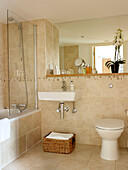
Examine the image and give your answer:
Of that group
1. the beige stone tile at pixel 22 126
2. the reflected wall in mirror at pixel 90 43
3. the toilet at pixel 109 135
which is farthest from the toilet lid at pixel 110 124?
the beige stone tile at pixel 22 126

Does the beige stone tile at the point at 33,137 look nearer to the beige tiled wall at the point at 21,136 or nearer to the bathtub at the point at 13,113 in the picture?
the beige tiled wall at the point at 21,136

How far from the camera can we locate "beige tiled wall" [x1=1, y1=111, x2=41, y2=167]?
2.36 metres

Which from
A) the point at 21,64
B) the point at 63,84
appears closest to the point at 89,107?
the point at 63,84

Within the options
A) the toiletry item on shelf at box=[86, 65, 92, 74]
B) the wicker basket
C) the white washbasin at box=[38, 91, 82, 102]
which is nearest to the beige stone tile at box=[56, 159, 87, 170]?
the wicker basket

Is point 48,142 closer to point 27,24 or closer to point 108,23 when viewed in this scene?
point 27,24

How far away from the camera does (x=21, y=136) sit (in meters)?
2.67

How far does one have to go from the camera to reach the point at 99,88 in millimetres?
3006

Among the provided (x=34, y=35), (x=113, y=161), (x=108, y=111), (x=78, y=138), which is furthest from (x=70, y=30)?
(x=113, y=161)

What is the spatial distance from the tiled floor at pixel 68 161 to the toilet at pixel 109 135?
10 centimetres

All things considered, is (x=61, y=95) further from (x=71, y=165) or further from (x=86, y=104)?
(x=71, y=165)

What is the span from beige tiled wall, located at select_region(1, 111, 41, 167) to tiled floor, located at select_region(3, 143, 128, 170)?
0.10 m

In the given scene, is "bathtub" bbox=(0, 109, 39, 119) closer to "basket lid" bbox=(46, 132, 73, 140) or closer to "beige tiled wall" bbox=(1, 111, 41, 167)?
"beige tiled wall" bbox=(1, 111, 41, 167)

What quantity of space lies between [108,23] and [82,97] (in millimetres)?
1377

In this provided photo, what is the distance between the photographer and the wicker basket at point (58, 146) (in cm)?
267
